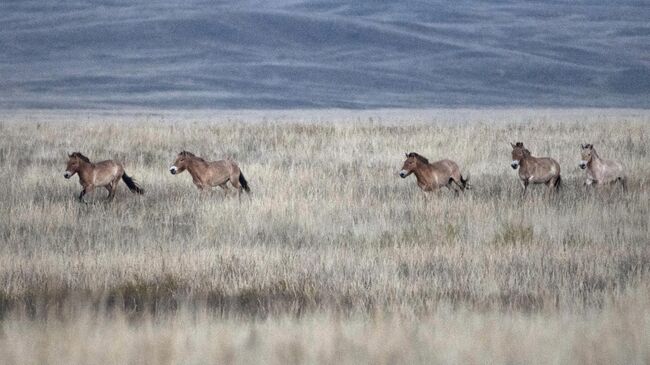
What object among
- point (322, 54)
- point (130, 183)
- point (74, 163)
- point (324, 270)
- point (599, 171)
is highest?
point (322, 54)

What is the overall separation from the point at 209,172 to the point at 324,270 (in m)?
5.87

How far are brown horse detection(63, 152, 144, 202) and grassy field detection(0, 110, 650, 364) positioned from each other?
0.27 m

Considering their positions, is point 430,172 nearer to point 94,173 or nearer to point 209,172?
point 209,172

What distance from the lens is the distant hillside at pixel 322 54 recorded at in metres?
88.8

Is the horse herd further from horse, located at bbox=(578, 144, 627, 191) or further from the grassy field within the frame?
the grassy field

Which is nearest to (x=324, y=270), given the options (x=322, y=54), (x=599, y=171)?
(x=599, y=171)

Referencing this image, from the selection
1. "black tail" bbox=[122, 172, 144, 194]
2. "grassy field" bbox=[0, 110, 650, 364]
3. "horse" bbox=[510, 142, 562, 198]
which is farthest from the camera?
"black tail" bbox=[122, 172, 144, 194]

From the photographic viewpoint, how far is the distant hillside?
88750 millimetres

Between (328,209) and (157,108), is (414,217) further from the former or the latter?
(157,108)

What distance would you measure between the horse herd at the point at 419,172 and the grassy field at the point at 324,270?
232 millimetres

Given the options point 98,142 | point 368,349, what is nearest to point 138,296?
point 368,349

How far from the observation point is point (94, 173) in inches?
578

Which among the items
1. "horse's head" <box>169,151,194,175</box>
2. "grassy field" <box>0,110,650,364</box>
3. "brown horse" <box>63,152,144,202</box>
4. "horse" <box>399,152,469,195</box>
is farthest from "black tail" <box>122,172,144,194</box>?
"horse" <box>399,152,469,195</box>

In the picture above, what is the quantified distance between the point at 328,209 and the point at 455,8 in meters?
118
